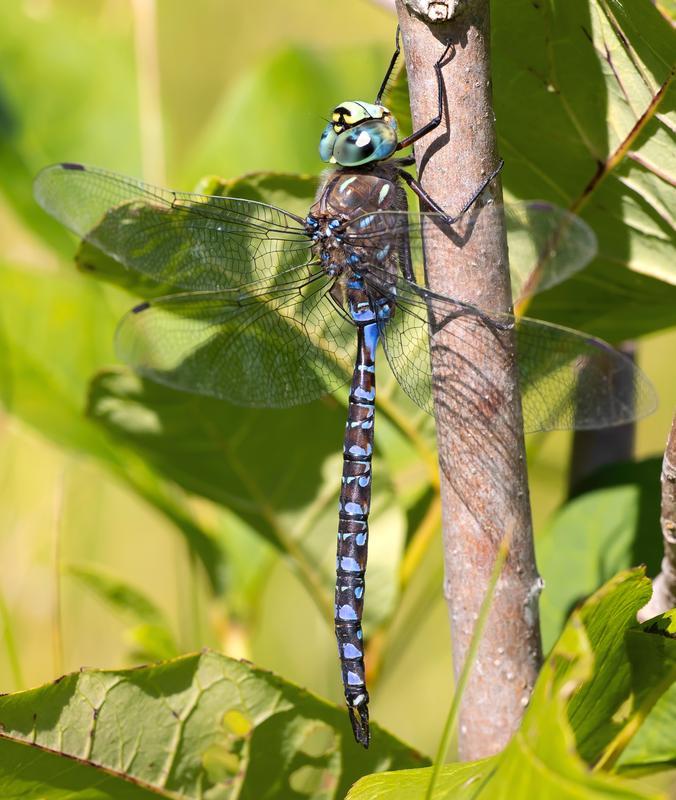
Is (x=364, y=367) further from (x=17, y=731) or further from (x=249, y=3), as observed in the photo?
(x=249, y=3)

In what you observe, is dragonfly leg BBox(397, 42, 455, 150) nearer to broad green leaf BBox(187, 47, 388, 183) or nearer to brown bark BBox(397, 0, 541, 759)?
brown bark BBox(397, 0, 541, 759)

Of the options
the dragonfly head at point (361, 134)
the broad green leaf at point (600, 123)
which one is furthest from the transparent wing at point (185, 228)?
the broad green leaf at point (600, 123)

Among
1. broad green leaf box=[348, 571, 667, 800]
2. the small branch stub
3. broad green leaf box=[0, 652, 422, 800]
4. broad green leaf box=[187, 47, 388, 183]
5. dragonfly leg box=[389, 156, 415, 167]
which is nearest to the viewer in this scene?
broad green leaf box=[348, 571, 667, 800]

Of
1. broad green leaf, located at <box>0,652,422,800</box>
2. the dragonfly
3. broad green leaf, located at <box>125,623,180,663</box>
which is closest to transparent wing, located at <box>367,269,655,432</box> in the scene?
the dragonfly

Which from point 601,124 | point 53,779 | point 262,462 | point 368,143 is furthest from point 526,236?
point 53,779

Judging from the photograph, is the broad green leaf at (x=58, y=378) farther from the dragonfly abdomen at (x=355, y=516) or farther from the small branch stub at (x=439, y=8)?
the small branch stub at (x=439, y=8)

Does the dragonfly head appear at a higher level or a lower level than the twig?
higher
